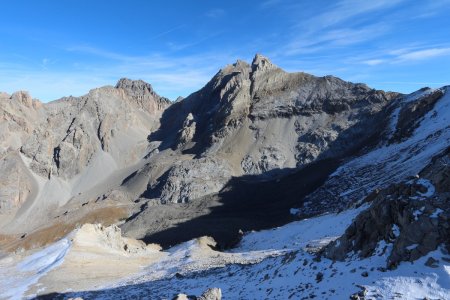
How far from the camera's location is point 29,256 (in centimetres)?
3738

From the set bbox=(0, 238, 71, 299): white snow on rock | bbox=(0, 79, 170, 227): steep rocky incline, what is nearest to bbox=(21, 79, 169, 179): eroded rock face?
bbox=(0, 79, 170, 227): steep rocky incline

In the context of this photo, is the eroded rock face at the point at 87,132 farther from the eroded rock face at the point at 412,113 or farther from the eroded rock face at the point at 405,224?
the eroded rock face at the point at 405,224

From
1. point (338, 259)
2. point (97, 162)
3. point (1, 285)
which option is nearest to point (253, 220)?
point (1, 285)

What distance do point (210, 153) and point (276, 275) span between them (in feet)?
320

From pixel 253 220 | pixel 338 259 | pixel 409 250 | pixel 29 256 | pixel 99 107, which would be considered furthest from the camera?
pixel 99 107

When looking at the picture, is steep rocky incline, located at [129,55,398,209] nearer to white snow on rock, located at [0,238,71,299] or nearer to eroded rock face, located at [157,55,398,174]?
eroded rock face, located at [157,55,398,174]

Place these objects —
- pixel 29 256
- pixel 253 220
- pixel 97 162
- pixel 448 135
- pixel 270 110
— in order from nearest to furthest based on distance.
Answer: pixel 29 256 → pixel 448 135 → pixel 253 220 → pixel 270 110 → pixel 97 162

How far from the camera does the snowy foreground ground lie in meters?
13.5

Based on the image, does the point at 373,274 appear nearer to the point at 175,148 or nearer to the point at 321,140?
the point at 321,140

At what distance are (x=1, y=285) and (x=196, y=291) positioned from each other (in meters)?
15.4

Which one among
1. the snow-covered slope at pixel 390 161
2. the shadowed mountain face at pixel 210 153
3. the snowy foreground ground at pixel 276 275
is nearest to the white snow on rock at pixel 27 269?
the snowy foreground ground at pixel 276 275

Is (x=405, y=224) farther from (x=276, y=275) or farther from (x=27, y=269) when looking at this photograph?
(x=27, y=269)

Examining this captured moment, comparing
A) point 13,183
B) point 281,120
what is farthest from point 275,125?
point 13,183

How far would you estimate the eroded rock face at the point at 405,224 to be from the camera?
14320mm
